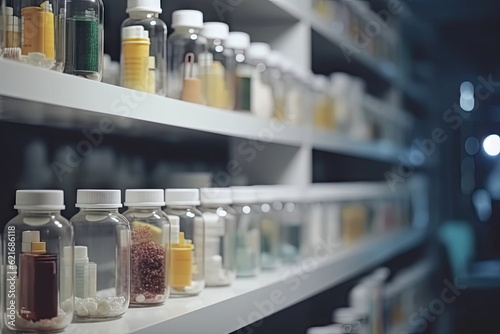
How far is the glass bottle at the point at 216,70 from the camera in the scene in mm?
1413

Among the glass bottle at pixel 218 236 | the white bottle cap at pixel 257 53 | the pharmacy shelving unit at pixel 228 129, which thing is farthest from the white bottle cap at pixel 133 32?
the white bottle cap at pixel 257 53

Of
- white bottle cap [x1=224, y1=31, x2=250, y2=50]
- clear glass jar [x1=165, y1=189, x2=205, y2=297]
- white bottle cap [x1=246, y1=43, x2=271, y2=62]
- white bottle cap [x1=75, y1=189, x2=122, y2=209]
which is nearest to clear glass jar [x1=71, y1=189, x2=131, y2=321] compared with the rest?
white bottle cap [x1=75, y1=189, x2=122, y2=209]

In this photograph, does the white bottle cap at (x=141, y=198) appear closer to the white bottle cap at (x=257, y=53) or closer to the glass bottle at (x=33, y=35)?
the glass bottle at (x=33, y=35)

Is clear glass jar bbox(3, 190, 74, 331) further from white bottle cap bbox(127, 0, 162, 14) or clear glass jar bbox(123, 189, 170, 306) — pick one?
white bottle cap bbox(127, 0, 162, 14)

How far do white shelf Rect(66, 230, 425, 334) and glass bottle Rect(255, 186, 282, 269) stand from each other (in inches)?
1.6

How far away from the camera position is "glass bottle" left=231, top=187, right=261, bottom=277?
1.53 metres

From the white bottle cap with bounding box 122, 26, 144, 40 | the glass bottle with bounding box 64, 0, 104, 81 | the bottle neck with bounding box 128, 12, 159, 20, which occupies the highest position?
the bottle neck with bounding box 128, 12, 159, 20

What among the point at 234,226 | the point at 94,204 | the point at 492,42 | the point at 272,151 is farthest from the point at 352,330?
the point at 492,42

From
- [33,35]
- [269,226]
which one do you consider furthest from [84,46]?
[269,226]

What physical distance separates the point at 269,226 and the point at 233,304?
1.56 feet

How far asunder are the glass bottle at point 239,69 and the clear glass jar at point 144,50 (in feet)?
0.97

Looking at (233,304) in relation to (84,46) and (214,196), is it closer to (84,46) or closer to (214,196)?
(214,196)

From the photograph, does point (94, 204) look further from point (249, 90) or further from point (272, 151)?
Result: point (272, 151)

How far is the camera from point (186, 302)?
1.20m
